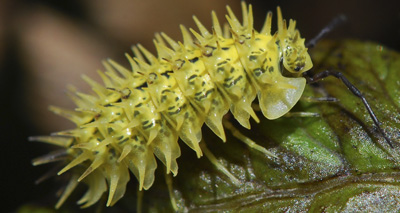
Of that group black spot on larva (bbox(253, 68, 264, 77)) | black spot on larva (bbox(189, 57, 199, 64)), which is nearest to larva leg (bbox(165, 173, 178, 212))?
black spot on larva (bbox(189, 57, 199, 64))

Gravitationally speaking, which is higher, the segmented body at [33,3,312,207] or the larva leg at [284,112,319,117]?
the segmented body at [33,3,312,207]

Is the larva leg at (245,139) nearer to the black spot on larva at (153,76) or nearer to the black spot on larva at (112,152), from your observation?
the black spot on larva at (153,76)

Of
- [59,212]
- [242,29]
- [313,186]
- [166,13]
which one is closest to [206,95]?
[242,29]

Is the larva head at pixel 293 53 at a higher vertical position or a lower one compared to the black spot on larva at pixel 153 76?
lower

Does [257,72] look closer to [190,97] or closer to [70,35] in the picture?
[190,97]

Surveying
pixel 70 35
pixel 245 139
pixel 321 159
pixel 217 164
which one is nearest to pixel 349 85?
pixel 321 159

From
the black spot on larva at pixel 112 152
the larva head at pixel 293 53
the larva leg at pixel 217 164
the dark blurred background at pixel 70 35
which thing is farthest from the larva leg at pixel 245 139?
the dark blurred background at pixel 70 35

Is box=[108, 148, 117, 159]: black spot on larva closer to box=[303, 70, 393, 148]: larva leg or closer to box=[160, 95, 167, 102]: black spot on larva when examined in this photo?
box=[160, 95, 167, 102]: black spot on larva
